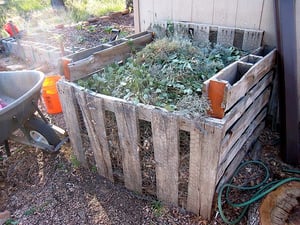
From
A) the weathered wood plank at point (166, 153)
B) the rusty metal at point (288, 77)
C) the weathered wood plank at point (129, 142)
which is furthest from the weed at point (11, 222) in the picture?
the rusty metal at point (288, 77)

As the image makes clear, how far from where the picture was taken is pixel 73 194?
2.25 m

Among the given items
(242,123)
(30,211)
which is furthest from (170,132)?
(30,211)

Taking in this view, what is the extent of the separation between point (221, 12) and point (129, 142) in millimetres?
1546

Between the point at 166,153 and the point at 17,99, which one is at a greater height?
the point at 17,99

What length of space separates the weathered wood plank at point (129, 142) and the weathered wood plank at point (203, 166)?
1.36 feet

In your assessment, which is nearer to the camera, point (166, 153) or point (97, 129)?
point (166, 153)

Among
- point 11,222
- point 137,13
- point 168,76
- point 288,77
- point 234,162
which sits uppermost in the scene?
point 137,13

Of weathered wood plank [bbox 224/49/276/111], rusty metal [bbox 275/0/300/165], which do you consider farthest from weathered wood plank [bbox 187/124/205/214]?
rusty metal [bbox 275/0/300/165]

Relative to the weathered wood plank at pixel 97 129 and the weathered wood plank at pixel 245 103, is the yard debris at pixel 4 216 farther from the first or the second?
the weathered wood plank at pixel 245 103

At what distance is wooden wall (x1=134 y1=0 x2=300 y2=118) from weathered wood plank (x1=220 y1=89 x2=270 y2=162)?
46 cm

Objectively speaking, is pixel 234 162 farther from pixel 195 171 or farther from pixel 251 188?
pixel 195 171

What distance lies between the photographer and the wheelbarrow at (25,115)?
2237mm

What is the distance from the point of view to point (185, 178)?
1940 millimetres

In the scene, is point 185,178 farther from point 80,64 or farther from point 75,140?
point 80,64
